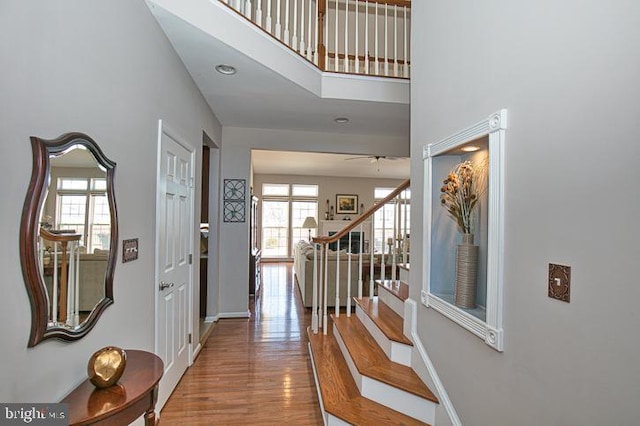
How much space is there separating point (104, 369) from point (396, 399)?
5.59 feet

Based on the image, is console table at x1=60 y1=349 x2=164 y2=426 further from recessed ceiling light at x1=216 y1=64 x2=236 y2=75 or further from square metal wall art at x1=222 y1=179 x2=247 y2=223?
square metal wall art at x1=222 y1=179 x2=247 y2=223

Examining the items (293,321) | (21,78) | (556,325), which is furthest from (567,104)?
(293,321)

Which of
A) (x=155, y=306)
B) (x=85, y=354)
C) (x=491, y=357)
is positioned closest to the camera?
(x=85, y=354)

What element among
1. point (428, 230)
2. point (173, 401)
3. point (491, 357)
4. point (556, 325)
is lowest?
point (173, 401)

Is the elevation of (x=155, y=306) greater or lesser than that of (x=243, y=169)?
lesser

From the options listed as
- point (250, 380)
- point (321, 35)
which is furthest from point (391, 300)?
point (321, 35)

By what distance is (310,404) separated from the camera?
2.47m

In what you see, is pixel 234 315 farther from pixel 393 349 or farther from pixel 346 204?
pixel 346 204

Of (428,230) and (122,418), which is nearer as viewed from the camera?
(122,418)

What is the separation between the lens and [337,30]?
11.1 feet

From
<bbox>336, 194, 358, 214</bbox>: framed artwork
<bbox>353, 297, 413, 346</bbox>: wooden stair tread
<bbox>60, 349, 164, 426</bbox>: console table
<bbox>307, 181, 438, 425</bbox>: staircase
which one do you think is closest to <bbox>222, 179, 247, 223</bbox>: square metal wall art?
<bbox>307, 181, 438, 425</bbox>: staircase

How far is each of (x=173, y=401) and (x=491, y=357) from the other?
7.79 ft

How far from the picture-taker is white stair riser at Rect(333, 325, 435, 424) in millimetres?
1978

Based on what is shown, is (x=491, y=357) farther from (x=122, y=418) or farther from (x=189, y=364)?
(x=189, y=364)
